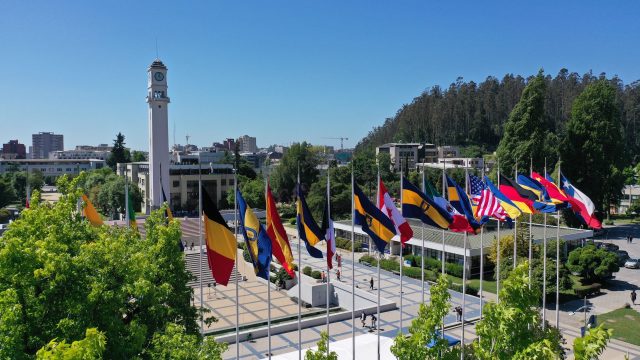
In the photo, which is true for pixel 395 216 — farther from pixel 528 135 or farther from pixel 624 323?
pixel 528 135

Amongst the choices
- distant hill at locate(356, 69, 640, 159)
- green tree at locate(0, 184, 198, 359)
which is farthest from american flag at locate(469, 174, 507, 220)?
distant hill at locate(356, 69, 640, 159)

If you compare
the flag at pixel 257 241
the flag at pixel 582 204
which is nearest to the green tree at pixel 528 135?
the flag at pixel 582 204

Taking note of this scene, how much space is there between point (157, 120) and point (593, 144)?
5262cm

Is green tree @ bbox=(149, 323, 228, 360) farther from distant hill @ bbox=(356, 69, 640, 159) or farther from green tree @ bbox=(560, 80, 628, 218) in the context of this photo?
distant hill @ bbox=(356, 69, 640, 159)

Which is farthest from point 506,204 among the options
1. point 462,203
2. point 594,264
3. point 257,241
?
point 594,264

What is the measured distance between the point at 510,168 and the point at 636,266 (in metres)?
17.0

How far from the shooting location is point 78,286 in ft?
36.8

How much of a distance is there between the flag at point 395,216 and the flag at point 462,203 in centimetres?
238

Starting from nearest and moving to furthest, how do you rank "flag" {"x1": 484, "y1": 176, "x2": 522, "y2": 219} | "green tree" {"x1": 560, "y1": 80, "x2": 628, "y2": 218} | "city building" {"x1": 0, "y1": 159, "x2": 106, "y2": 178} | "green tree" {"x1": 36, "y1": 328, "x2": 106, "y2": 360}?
1. "green tree" {"x1": 36, "y1": 328, "x2": 106, "y2": 360}
2. "flag" {"x1": 484, "y1": 176, "x2": 522, "y2": 219}
3. "green tree" {"x1": 560, "y1": 80, "x2": 628, "y2": 218}
4. "city building" {"x1": 0, "y1": 159, "x2": 106, "y2": 178}

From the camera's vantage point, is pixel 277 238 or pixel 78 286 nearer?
pixel 78 286

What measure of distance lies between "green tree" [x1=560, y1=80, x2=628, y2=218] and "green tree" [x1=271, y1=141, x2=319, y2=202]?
39.1m

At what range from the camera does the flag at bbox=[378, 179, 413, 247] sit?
57.1 feet

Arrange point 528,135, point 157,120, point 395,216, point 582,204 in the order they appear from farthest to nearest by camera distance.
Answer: point 157,120, point 528,135, point 582,204, point 395,216

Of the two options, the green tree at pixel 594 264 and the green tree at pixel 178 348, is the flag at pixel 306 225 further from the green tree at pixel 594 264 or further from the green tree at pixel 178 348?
the green tree at pixel 594 264
